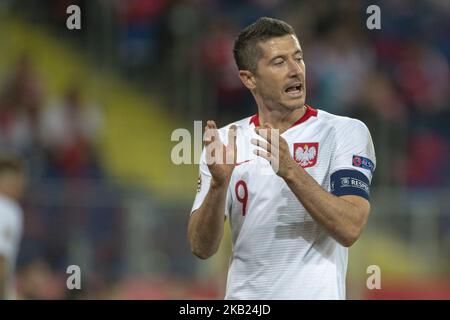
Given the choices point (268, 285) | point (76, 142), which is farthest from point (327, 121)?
point (76, 142)

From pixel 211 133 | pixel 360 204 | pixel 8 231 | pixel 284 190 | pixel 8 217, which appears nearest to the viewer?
pixel 360 204

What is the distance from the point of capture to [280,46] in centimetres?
439

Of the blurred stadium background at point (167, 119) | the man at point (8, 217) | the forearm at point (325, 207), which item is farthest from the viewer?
the blurred stadium background at point (167, 119)

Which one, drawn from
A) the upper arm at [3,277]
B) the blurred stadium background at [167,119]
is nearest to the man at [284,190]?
the upper arm at [3,277]

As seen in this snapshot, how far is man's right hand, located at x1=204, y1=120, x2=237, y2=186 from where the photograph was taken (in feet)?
13.3

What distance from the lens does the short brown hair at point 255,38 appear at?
4.44 meters

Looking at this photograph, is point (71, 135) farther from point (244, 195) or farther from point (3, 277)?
point (244, 195)

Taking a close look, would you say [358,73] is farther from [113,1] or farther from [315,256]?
[315,256]

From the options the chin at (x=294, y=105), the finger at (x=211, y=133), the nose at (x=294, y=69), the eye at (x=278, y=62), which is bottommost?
the finger at (x=211, y=133)

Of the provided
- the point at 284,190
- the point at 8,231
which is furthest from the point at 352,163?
the point at 8,231

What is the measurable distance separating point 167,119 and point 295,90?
7.15 metres

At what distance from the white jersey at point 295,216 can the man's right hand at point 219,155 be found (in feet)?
0.84

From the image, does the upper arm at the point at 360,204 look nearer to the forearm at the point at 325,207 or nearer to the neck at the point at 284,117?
the forearm at the point at 325,207

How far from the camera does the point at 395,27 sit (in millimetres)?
11789
